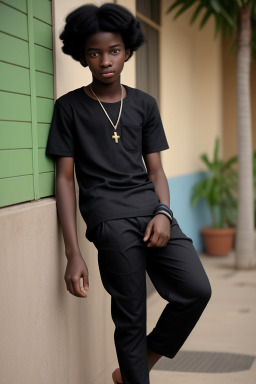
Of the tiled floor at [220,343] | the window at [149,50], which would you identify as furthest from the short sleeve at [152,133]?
the window at [149,50]

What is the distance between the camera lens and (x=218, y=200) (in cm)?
752

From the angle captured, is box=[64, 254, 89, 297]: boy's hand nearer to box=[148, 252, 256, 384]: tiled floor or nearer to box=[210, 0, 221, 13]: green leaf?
box=[148, 252, 256, 384]: tiled floor

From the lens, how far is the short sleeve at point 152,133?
2.76 meters

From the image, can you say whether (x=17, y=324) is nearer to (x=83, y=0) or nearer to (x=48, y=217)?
(x=48, y=217)

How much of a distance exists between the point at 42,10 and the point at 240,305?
3214 mm

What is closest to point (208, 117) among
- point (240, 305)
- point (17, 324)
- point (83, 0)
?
point (240, 305)

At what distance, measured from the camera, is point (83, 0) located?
124 inches

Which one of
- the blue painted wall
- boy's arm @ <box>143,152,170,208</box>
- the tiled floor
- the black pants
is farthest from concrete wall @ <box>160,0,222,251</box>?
the black pants

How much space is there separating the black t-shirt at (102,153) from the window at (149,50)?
9.52 feet

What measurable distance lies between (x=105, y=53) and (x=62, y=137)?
379mm

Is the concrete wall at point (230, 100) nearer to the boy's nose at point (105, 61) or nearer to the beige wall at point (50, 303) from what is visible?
the beige wall at point (50, 303)

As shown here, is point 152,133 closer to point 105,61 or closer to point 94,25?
point 105,61

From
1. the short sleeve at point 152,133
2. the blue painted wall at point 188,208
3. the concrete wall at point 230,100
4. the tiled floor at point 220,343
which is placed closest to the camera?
the short sleeve at point 152,133

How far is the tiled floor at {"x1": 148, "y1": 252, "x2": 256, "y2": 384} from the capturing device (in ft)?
11.7
